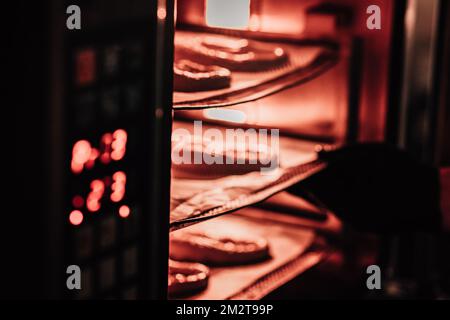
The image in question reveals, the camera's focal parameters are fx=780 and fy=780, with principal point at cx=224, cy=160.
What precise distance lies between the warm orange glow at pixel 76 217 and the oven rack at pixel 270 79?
0.25 meters

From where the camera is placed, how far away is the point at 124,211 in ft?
3.80

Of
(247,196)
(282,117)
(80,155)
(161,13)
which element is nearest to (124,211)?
(80,155)

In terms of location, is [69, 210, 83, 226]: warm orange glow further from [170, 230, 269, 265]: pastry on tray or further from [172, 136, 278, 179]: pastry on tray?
[170, 230, 269, 265]: pastry on tray

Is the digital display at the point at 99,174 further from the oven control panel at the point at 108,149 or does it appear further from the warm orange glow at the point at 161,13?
the warm orange glow at the point at 161,13

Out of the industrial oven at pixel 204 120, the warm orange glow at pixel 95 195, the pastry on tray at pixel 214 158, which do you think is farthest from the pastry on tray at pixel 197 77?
the warm orange glow at pixel 95 195

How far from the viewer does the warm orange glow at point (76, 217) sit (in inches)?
41.2

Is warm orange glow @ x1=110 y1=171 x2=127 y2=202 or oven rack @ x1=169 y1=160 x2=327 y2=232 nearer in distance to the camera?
warm orange glow @ x1=110 y1=171 x2=127 y2=202

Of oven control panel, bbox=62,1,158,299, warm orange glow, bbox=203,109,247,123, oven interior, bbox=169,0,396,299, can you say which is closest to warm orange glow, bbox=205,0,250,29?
oven interior, bbox=169,0,396,299

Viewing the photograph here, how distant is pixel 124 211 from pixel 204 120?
68 cm

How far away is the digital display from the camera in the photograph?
1.05m

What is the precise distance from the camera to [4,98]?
3.12 feet
